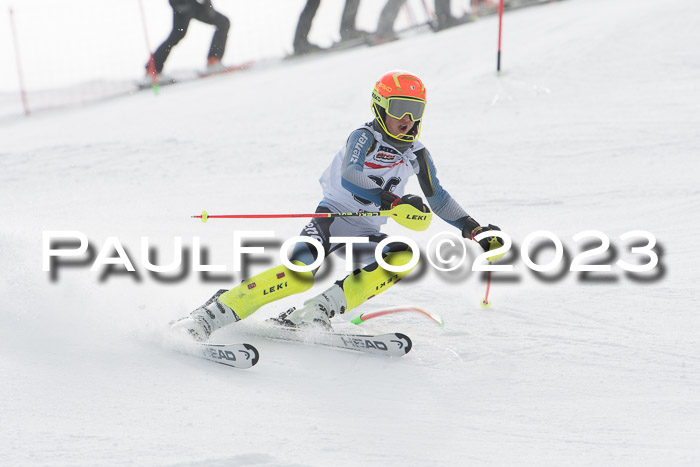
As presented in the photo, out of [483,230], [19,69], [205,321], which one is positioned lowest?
[205,321]

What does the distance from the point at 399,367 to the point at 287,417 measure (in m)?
0.84

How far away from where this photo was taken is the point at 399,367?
12.9 feet

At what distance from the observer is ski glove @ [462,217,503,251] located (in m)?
4.15

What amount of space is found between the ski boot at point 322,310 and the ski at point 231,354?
18.9 inches

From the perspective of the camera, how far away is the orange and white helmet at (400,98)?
4035 mm

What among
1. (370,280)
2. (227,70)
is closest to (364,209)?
(370,280)

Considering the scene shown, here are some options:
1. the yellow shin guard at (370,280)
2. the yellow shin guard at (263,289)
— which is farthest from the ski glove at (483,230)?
the yellow shin guard at (263,289)

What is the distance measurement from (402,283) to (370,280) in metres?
1.27

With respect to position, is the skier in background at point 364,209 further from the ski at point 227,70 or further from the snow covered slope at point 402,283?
A: the ski at point 227,70

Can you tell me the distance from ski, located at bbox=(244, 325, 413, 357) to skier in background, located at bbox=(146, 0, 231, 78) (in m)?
7.42

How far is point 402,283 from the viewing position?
5.49m

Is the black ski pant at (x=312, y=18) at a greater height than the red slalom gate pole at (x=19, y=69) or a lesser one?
greater

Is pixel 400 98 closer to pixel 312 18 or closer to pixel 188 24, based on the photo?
pixel 188 24

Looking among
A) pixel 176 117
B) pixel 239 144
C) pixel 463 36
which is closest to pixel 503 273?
pixel 239 144
